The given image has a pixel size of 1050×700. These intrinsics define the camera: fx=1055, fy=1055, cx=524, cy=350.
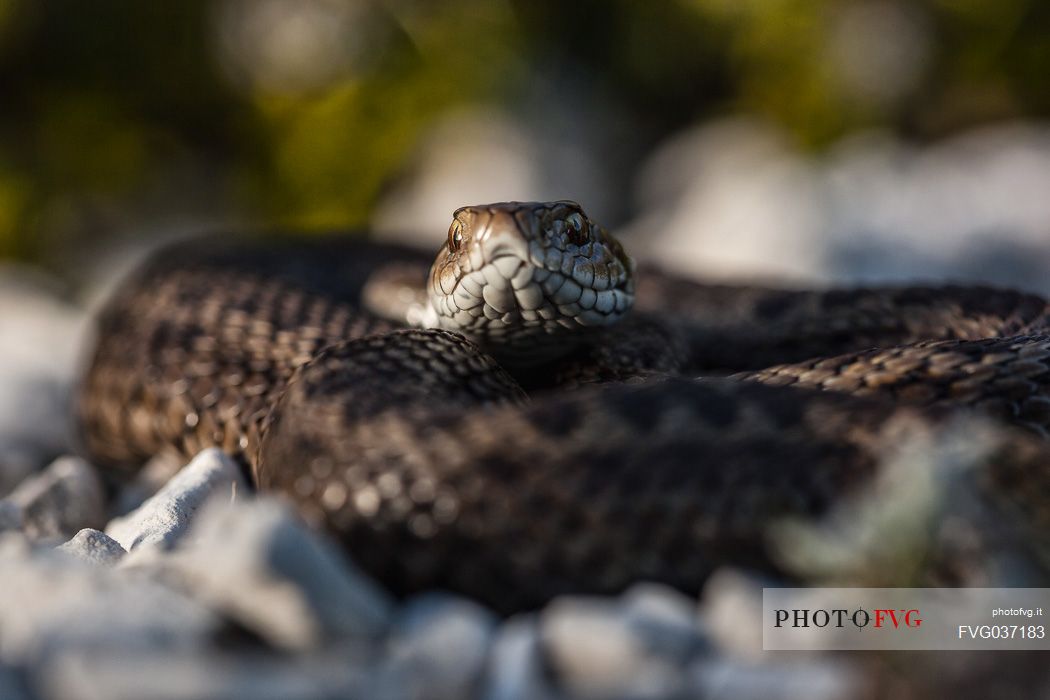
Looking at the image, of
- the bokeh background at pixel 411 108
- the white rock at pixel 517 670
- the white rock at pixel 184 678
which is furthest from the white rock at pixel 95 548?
the bokeh background at pixel 411 108

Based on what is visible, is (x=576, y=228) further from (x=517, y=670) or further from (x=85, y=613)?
(x=85, y=613)

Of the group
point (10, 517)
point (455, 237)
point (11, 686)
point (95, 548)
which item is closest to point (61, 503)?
point (10, 517)

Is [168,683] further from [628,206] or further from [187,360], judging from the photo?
[628,206]

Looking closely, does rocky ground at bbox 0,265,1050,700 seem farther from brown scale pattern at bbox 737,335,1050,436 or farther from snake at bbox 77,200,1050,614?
brown scale pattern at bbox 737,335,1050,436

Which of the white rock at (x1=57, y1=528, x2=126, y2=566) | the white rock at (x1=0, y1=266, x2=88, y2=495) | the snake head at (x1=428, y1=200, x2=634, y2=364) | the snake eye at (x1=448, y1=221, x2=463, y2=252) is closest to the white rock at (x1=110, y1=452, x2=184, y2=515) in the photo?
the white rock at (x1=0, y1=266, x2=88, y2=495)

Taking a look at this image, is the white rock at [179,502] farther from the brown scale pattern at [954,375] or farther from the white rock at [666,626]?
the brown scale pattern at [954,375]

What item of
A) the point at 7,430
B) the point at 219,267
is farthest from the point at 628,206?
the point at 7,430
